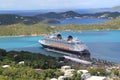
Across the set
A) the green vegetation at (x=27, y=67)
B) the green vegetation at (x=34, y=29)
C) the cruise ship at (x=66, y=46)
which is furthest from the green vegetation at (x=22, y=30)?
the green vegetation at (x=27, y=67)

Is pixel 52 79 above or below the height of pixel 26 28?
above

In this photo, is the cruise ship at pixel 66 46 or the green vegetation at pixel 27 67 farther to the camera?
the cruise ship at pixel 66 46

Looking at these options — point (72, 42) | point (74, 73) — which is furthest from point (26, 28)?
point (74, 73)

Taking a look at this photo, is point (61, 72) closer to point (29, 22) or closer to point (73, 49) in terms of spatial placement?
point (73, 49)

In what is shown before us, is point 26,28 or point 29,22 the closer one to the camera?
point 26,28

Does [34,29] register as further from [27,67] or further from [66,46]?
[27,67]

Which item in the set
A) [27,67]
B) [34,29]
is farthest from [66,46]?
[34,29]

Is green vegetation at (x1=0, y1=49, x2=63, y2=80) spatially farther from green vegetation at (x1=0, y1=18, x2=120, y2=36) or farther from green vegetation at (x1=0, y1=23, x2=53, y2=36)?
green vegetation at (x1=0, y1=18, x2=120, y2=36)

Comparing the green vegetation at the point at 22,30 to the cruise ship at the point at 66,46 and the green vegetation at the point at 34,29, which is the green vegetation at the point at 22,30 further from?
the cruise ship at the point at 66,46

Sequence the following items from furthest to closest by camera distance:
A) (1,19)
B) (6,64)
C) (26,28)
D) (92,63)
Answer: (1,19), (26,28), (92,63), (6,64)
